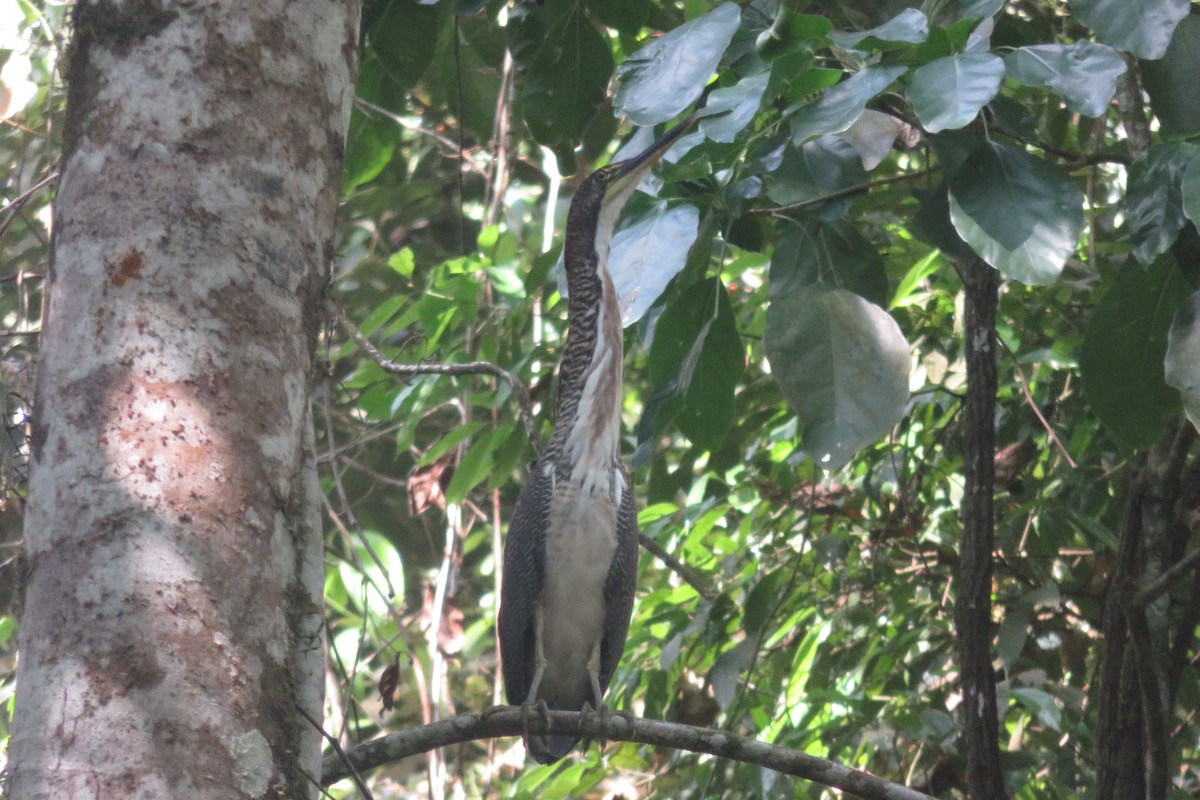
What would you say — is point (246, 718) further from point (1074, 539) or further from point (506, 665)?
point (1074, 539)

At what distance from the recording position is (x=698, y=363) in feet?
7.61

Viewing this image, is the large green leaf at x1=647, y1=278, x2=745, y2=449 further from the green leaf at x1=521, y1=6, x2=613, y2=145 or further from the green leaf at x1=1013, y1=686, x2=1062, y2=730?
the green leaf at x1=1013, y1=686, x2=1062, y2=730

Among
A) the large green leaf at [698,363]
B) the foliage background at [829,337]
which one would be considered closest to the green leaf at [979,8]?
the foliage background at [829,337]

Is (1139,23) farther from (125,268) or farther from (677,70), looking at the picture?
(125,268)

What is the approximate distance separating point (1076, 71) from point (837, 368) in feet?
1.89

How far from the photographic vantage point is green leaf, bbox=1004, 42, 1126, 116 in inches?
65.3

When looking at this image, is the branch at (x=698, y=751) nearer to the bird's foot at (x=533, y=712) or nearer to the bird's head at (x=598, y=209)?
the bird's foot at (x=533, y=712)

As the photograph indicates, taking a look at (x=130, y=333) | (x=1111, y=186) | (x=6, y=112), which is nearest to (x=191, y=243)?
(x=130, y=333)

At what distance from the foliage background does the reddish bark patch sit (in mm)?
634

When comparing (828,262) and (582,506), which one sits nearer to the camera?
(828,262)

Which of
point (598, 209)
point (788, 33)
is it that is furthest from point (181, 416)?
point (598, 209)

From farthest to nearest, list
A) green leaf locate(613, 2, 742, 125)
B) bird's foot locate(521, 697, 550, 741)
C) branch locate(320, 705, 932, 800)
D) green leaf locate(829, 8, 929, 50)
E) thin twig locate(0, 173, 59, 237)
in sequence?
bird's foot locate(521, 697, 550, 741) < thin twig locate(0, 173, 59, 237) < branch locate(320, 705, 932, 800) < green leaf locate(613, 2, 742, 125) < green leaf locate(829, 8, 929, 50)

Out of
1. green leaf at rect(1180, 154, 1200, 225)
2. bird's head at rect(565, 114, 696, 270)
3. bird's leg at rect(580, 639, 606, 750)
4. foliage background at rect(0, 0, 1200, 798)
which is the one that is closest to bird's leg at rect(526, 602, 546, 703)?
bird's leg at rect(580, 639, 606, 750)

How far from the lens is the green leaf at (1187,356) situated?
1729 millimetres
